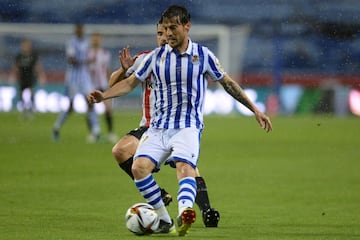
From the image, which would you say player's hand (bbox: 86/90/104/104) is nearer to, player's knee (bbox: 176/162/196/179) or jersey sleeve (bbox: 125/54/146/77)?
jersey sleeve (bbox: 125/54/146/77)

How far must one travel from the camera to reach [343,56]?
1298 inches

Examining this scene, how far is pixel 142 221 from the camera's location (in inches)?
313

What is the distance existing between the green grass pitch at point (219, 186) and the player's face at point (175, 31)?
1.49 m

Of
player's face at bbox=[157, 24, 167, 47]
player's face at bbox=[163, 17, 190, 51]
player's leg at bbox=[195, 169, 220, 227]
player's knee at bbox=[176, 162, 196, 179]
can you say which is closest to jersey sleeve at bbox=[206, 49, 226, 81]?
player's face at bbox=[163, 17, 190, 51]

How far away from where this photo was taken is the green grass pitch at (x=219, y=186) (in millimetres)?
8430

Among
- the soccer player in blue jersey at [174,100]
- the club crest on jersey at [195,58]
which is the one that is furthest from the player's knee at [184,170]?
the club crest on jersey at [195,58]

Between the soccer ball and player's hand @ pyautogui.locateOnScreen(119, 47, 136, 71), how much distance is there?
3.81 feet

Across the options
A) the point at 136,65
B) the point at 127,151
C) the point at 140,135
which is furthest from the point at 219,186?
the point at 136,65

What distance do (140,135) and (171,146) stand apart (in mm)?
1139

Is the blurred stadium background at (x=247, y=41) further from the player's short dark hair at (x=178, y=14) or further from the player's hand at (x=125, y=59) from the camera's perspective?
the player's short dark hair at (x=178, y=14)

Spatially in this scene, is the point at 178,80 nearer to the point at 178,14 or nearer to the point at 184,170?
the point at 178,14

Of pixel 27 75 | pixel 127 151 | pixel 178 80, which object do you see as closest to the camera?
pixel 178 80

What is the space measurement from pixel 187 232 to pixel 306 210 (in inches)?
101

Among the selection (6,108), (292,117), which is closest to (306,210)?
(292,117)
